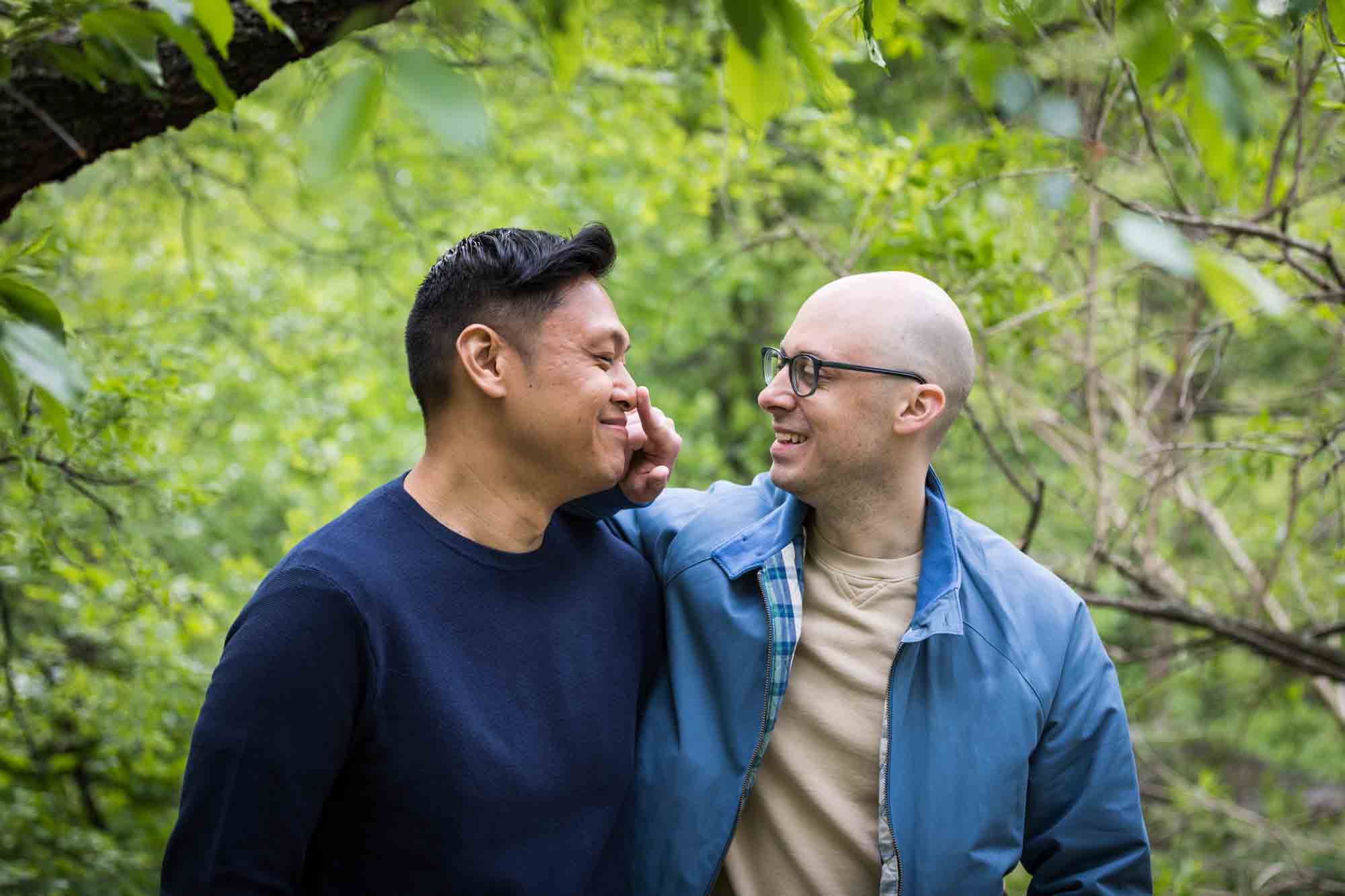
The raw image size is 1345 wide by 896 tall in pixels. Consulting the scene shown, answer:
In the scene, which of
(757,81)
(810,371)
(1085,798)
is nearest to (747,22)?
(757,81)

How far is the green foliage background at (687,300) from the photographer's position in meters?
2.25

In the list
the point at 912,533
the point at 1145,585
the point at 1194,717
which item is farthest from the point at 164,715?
the point at 1194,717

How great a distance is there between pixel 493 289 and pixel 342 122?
1.10 meters

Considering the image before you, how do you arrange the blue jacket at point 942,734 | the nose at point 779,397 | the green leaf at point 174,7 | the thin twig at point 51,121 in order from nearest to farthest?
the green leaf at point 174,7
the thin twig at point 51,121
the blue jacket at point 942,734
the nose at point 779,397

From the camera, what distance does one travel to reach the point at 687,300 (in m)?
8.74

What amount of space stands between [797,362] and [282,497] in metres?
7.80

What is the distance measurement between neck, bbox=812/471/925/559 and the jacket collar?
0.04 metres

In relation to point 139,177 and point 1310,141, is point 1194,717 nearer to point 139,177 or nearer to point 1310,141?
point 1310,141

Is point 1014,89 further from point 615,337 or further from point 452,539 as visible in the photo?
point 452,539

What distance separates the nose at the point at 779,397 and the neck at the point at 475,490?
0.55 m

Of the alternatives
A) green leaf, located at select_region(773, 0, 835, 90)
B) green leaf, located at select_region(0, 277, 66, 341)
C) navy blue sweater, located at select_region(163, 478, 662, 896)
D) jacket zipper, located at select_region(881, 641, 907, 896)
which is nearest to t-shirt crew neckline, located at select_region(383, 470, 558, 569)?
navy blue sweater, located at select_region(163, 478, 662, 896)

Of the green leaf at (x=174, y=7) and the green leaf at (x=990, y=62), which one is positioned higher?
the green leaf at (x=174, y=7)

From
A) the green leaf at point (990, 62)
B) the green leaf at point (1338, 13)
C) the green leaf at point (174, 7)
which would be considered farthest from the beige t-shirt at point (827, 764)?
the green leaf at point (174, 7)

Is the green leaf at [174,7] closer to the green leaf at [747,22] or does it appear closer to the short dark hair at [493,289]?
the green leaf at [747,22]
